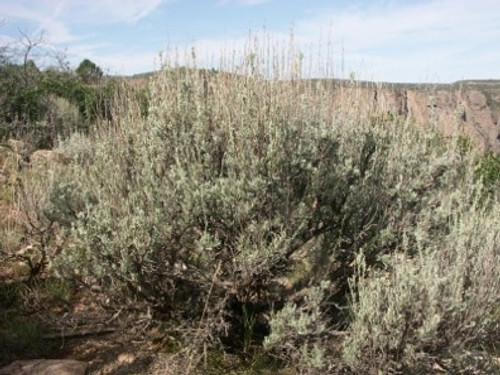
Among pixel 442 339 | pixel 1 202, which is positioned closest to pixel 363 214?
pixel 442 339

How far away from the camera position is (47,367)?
12.6ft

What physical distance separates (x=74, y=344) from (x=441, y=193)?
3491 millimetres

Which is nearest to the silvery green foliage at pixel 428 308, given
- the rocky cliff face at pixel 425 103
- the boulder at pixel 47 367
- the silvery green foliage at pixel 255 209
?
the silvery green foliage at pixel 255 209

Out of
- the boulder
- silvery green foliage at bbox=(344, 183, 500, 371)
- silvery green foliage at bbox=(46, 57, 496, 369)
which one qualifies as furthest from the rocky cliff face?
the boulder

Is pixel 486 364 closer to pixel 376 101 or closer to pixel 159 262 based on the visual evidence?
pixel 159 262

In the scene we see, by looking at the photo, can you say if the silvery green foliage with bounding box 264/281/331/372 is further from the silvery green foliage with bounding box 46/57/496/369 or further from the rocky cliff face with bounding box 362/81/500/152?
the rocky cliff face with bounding box 362/81/500/152

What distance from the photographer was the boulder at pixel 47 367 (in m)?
3.79

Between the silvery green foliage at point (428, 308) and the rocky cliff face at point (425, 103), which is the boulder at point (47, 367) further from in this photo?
the rocky cliff face at point (425, 103)

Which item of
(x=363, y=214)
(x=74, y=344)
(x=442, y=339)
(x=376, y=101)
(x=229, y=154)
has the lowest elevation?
(x=74, y=344)

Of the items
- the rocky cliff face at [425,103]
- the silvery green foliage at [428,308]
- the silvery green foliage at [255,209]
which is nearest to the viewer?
the silvery green foliage at [428,308]

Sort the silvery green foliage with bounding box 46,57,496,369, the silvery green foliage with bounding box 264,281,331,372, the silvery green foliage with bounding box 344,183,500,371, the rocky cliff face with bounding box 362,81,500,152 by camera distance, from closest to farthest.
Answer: the silvery green foliage with bounding box 344,183,500,371, the silvery green foliage with bounding box 264,281,331,372, the silvery green foliage with bounding box 46,57,496,369, the rocky cliff face with bounding box 362,81,500,152

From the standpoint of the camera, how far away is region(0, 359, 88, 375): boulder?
12.4 feet

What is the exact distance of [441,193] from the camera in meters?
4.50

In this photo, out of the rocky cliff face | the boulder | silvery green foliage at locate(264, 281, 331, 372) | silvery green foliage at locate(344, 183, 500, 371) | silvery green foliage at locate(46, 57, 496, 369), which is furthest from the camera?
the rocky cliff face
